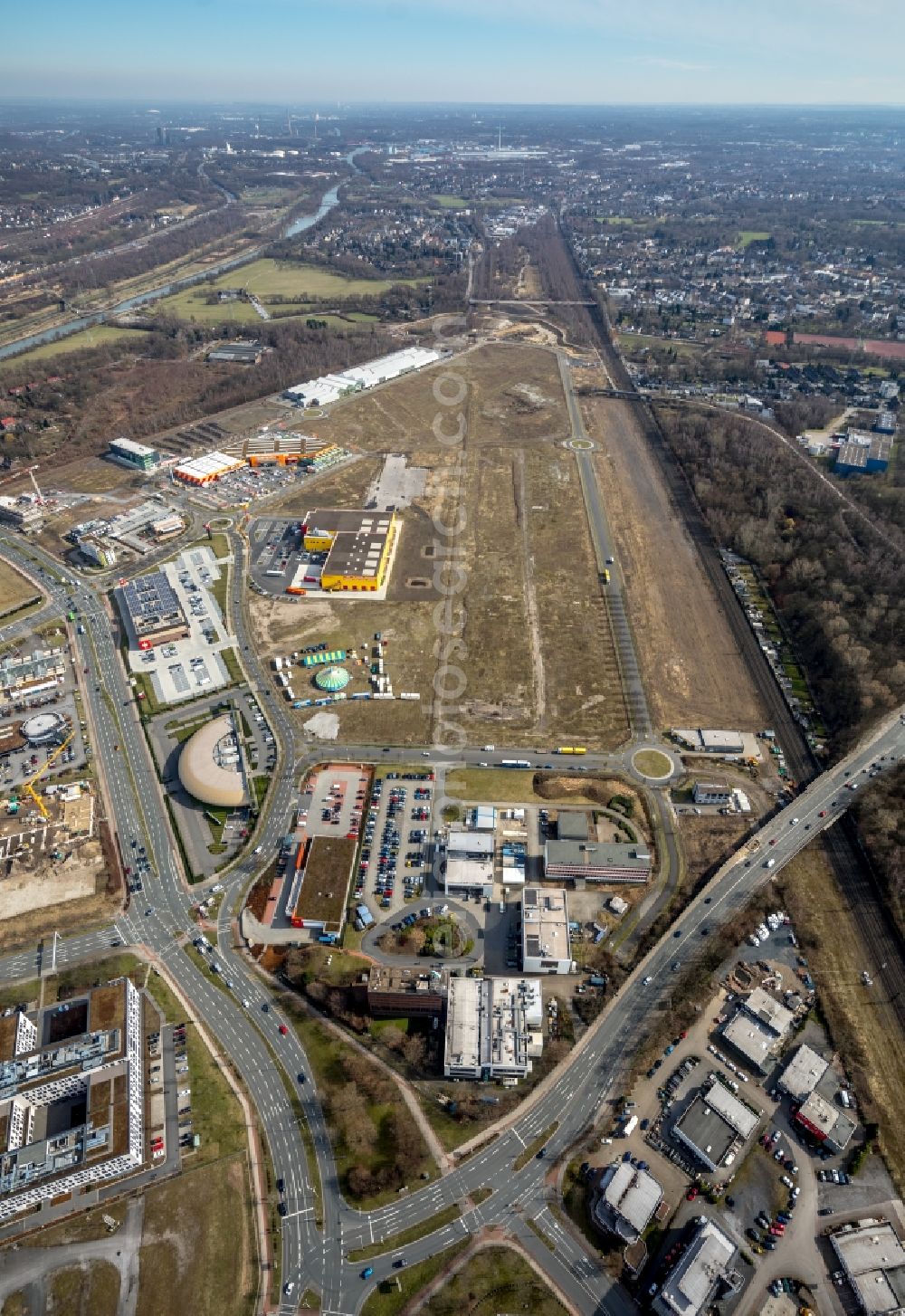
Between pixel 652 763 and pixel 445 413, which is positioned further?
pixel 445 413

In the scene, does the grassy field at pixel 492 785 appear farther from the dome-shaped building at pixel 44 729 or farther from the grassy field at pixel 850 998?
the dome-shaped building at pixel 44 729

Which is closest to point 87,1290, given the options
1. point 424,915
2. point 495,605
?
point 424,915

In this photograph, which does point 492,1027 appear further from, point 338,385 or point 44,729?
point 338,385

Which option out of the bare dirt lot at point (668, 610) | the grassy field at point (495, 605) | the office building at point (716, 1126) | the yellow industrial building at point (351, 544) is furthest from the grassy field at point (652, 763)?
the yellow industrial building at point (351, 544)

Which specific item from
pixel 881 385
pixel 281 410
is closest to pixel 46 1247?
pixel 281 410

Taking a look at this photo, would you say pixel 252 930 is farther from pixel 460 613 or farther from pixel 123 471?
pixel 123 471
